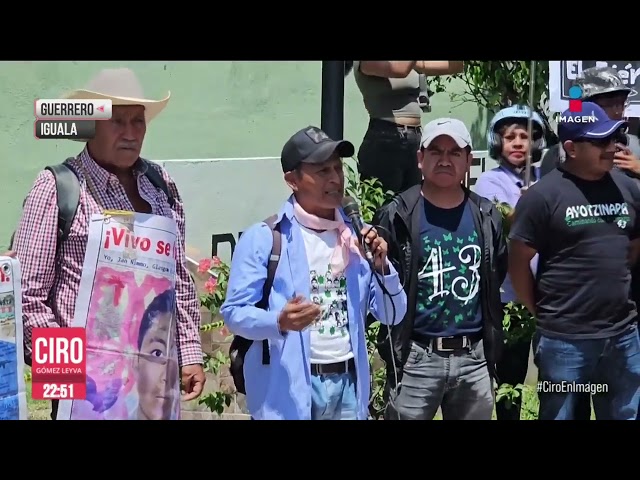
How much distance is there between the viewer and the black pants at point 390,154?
18.9 feet

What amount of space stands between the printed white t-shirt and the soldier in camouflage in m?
1.37

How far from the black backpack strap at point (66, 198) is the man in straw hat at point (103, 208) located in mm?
18

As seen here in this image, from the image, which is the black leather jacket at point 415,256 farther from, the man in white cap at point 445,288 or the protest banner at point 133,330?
the protest banner at point 133,330

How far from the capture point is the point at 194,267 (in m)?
5.80

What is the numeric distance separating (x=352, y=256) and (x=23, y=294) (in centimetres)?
156

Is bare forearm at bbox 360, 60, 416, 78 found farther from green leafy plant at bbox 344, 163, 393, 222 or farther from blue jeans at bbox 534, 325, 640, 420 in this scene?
blue jeans at bbox 534, 325, 640, 420

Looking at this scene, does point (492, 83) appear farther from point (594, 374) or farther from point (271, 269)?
point (271, 269)

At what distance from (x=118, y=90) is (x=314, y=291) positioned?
139cm

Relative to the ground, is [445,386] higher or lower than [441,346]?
lower

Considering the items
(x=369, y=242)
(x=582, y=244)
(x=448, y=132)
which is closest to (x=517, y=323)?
(x=582, y=244)

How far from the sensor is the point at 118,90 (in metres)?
5.35

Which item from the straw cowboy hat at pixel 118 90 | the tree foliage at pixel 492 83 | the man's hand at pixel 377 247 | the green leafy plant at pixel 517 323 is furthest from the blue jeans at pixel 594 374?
the straw cowboy hat at pixel 118 90

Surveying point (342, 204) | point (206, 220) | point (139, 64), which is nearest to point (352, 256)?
point (342, 204)

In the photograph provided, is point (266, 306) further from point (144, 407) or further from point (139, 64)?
point (139, 64)
